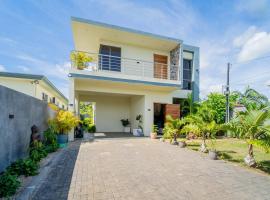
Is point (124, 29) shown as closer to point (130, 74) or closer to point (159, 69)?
point (130, 74)

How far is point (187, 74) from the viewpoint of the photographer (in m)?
15.9

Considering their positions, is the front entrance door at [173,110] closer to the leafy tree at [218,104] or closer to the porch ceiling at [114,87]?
the porch ceiling at [114,87]

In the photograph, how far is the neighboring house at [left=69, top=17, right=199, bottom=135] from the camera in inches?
455

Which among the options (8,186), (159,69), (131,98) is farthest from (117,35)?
(8,186)

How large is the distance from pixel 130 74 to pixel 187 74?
5.73 metres

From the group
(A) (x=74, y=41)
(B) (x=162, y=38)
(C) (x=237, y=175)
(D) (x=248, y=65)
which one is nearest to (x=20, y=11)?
(A) (x=74, y=41)

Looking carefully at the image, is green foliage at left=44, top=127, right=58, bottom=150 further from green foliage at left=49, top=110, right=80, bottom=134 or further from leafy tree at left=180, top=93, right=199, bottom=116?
leafy tree at left=180, top=93, right=199, bottom=116

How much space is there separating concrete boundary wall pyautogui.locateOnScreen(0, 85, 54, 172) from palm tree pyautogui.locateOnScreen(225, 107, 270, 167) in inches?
281

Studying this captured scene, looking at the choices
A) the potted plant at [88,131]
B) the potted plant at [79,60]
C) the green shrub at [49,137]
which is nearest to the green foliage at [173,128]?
A: the potted plant at [88,131]

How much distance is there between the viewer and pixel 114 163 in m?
5.90

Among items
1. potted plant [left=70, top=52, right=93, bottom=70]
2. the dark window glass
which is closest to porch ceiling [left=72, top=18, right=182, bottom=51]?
potted plant [left=70, top=52, right=93, bottom=70]

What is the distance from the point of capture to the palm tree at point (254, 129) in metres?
5.59

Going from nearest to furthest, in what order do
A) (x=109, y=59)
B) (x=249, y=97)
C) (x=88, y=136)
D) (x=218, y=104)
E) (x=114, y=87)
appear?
(x=88, y=136), (x=114, y=87), (x=109, y=59), (x=218, y=104), (x=249, y=97)

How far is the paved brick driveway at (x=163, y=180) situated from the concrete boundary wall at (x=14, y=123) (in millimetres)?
1740
